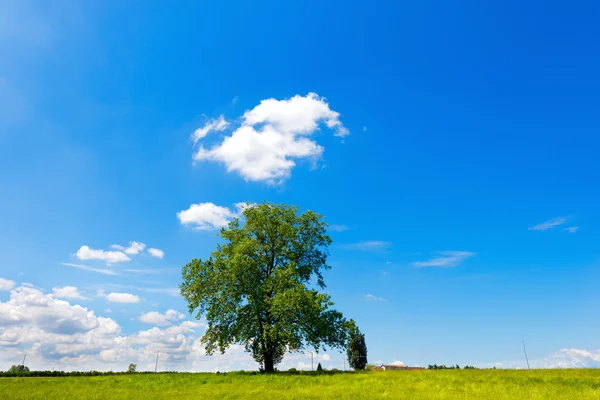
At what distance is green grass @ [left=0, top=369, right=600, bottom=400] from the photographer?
1986 centimetres

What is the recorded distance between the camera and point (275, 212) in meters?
41.0

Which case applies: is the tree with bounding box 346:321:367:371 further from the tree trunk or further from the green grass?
the green grass

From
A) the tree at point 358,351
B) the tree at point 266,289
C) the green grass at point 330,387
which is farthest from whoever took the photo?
the tree at point 358,351

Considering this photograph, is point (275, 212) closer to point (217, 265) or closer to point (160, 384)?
point (217, 265)

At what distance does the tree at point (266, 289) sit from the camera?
113 ft

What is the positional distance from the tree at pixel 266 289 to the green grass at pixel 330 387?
223 inches

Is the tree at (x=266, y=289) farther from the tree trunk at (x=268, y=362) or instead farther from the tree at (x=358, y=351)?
the tree at (x=358, y=351)

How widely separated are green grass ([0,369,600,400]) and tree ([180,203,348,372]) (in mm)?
5658

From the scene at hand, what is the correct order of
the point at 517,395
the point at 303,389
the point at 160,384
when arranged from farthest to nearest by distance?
1. the point at 160,384
2. the point at 303,389
3. the point at 517,395

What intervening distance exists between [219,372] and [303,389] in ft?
46.5

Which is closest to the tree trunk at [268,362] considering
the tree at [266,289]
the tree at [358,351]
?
the tree at [266,289]

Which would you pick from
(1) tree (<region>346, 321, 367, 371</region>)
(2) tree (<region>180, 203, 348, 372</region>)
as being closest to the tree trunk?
(2) tree (<region>180, 203, 348, 372</region>)

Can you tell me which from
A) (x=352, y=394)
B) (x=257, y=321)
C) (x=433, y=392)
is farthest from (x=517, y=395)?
(x=257, y=321)

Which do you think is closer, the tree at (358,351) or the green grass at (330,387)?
the green grass at (330,387)
